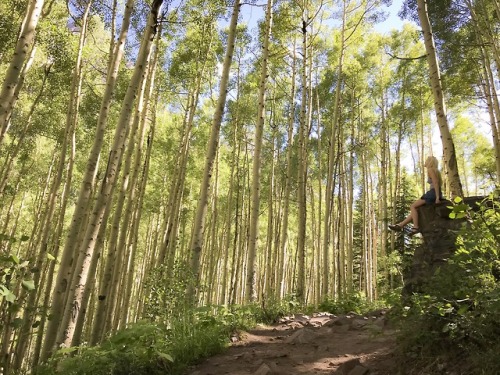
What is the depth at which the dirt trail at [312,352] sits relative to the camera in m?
3.44

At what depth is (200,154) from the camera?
17.1 metres

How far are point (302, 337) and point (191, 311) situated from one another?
5.46ft

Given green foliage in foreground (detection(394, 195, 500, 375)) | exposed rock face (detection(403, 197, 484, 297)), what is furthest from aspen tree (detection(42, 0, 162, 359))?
exposed rock face (detection(403, 197, 484, 297))

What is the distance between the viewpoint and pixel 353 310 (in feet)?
28.9

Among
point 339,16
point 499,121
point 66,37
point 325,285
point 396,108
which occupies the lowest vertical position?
point 325,285

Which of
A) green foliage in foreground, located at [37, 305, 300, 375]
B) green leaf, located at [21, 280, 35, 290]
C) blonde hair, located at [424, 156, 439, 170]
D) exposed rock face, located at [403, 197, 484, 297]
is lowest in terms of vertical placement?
green foliage in foreground, located at [37, 305, 300, 375]

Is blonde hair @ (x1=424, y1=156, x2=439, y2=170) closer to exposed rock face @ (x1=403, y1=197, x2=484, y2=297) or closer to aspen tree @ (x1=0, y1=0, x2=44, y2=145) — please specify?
exposed rock face @ (x1=403, y1=197, x2=484, y2=297)

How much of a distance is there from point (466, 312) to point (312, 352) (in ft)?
7.95

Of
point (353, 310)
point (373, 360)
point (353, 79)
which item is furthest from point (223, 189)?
point (373, 360)

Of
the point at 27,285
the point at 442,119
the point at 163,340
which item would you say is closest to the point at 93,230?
the point at 163,340

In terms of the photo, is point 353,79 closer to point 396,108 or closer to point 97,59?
point 396,108

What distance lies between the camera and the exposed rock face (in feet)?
14.4

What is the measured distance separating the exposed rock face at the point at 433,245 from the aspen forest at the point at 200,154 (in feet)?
0.68

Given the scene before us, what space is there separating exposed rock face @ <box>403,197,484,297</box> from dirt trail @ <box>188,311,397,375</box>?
2.52 ft
